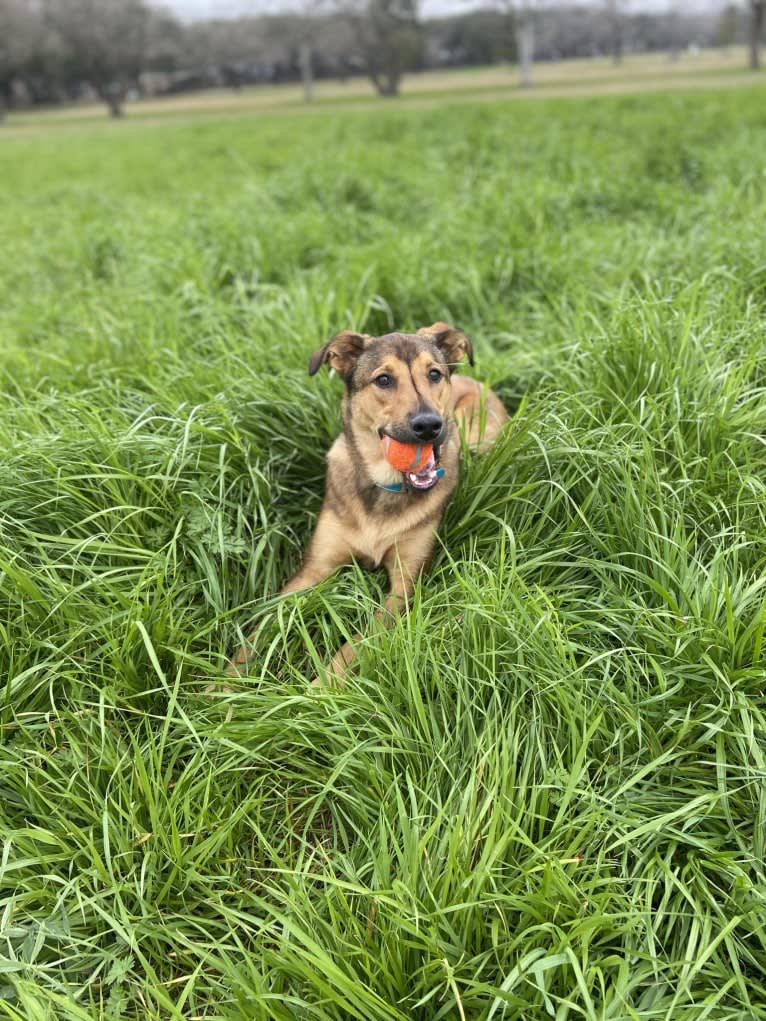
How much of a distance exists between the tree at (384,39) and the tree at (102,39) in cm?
1714

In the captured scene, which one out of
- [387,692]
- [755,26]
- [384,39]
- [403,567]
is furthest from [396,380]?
[384,39]

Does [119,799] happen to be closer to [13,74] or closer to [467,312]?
[467,312]

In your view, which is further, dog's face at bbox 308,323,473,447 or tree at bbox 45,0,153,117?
tree at bbox 45,0,153,117

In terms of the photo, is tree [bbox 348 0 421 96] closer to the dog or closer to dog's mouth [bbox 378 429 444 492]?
the dog

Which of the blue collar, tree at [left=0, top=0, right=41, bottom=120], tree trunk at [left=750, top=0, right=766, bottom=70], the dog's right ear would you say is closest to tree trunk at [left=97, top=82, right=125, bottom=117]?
tree at [left=0, top=0, right=41, bottom=120]

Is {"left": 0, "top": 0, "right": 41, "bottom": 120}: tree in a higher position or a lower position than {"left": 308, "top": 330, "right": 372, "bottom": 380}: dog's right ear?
higher

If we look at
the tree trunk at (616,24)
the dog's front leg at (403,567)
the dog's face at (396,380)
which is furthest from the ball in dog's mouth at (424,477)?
the tree trunk at (616,24)

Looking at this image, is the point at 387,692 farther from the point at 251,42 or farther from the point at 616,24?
the point at 616,24

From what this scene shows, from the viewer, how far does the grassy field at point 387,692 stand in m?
1.58

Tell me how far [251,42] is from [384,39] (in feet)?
46.0

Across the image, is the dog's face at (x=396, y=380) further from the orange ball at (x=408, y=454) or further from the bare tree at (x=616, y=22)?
the bare tree at (x=616, y=22)

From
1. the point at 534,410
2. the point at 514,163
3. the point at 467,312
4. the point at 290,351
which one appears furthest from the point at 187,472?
the point at 514,163

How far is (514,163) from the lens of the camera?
338 inches

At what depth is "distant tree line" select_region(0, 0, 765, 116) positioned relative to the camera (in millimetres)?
48062
